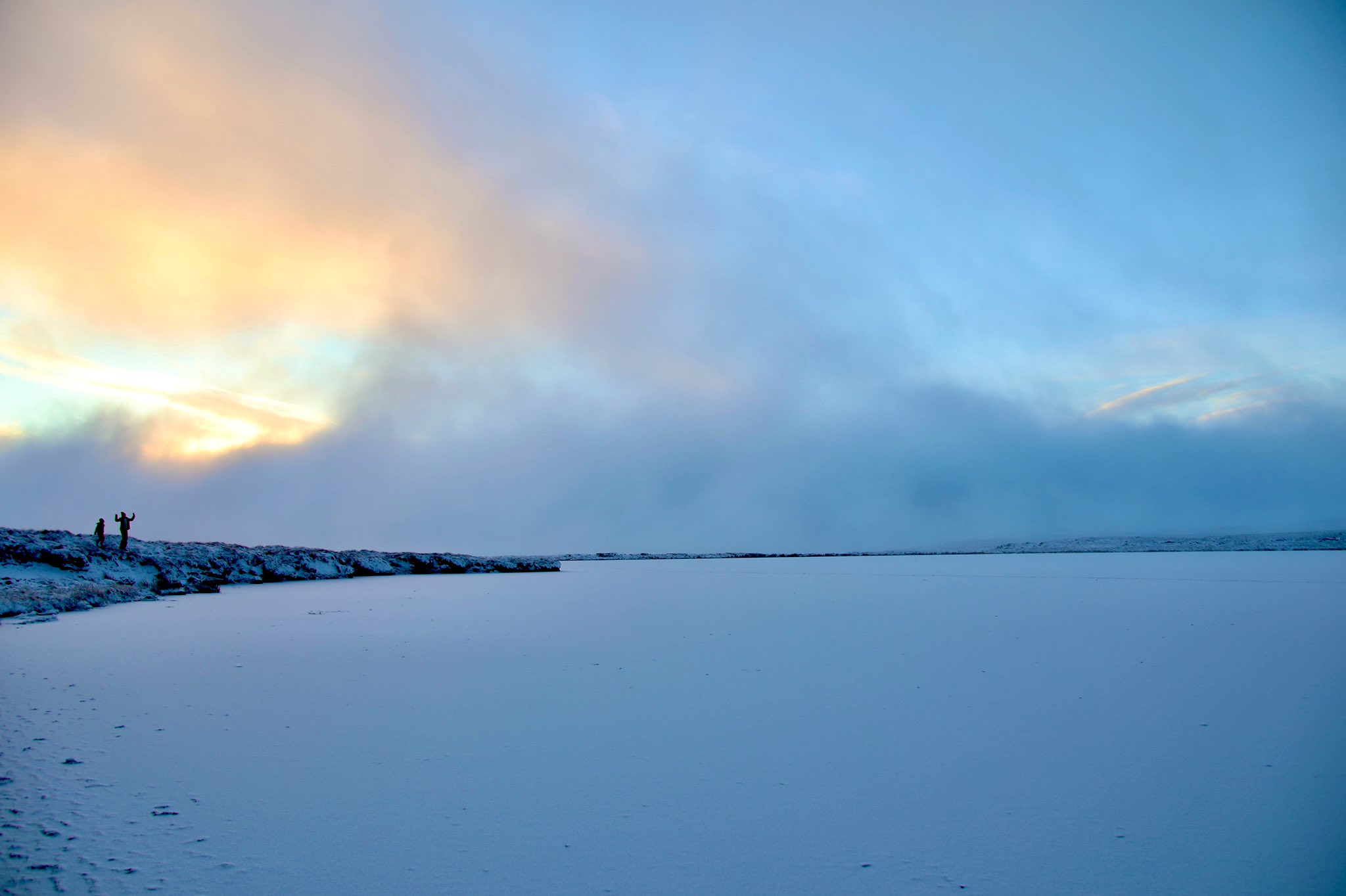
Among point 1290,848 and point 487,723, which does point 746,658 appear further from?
point 1290,848

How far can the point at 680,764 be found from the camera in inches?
135

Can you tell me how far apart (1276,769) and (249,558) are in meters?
21.9

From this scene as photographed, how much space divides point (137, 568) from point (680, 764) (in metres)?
16.9

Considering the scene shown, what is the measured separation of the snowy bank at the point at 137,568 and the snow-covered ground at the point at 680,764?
521 centimetres

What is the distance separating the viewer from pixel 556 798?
2.98m

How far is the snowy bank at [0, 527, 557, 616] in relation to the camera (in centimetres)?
1180

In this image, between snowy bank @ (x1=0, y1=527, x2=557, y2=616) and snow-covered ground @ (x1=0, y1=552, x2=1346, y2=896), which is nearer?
snow-covered ground @ (x1=0, y1=552, x2=1346, y2=896)

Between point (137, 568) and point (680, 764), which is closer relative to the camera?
point (680, 764)

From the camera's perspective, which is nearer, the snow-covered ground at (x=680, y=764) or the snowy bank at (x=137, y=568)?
the snow-covered ground at (x=680, y=764)

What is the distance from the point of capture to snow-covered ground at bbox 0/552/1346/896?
2377 mm

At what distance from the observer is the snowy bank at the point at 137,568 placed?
11805mm

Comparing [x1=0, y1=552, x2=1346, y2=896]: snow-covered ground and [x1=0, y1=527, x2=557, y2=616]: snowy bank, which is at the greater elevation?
[x1=0, y1=527, x2=557, y2=616]: snowy bank

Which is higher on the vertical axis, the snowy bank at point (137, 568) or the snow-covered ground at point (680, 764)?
the snowy bank at point (137, 568)

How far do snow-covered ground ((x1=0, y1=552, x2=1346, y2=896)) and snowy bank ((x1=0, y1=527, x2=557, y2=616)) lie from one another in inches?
205
